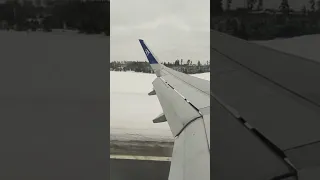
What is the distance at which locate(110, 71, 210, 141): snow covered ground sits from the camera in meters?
1.67

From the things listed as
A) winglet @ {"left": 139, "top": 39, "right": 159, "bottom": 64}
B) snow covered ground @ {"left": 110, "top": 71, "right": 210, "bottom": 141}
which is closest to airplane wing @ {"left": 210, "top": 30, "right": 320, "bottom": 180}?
winglet @ {"left": 139, "top": 39, "right": 159, "bottom": 64}

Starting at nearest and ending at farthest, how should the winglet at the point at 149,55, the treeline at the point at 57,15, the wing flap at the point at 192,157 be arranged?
the wing flap at the point at 192,157 → the treeline at the point at 57,15 → the winglet at the point at 149,55

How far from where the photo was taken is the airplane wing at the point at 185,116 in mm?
1096

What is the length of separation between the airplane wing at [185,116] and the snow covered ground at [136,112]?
0.04 meters

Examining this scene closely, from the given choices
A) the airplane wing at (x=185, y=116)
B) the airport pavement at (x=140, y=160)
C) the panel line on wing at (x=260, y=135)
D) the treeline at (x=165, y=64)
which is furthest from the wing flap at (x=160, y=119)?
the panel line on wing at (x=260, y=135)

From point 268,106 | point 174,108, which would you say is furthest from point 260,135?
point 174,108

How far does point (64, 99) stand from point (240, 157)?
0.78 metres

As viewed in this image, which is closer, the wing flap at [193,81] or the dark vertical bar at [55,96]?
the dark vertical bar at [55,96]

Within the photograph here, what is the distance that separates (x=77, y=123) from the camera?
139 cm

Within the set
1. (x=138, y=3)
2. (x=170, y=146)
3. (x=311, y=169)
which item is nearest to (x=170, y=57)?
(x=138, y=3)

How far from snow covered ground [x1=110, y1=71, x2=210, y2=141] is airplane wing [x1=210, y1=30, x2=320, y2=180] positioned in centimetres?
45

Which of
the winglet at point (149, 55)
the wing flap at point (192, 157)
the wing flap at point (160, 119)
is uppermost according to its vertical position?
the winglet at point (149, 55)

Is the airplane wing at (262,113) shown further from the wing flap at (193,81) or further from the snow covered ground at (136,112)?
the snow covered ground at (136,112)

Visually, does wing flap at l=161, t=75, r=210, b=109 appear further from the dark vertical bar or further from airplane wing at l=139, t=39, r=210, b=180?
the dark vertical bar
